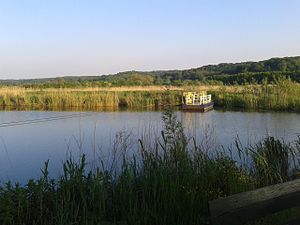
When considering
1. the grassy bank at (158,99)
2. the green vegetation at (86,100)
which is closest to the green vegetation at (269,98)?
the grassy bank at (158,99)

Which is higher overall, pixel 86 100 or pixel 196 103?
pixel 86 100

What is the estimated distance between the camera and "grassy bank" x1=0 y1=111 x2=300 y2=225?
3895 millimetres

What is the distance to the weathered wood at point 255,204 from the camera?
2227 mm

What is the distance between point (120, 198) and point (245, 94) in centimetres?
2420

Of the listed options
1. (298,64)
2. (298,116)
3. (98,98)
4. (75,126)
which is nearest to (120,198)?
(75,126)

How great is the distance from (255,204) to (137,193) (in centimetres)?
219

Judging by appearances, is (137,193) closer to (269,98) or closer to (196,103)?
(269,98)

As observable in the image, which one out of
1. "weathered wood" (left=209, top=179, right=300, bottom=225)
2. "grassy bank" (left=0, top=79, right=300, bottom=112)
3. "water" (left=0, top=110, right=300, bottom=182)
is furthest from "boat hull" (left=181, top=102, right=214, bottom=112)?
"weathered wood" (left=209, top=179, right=300, bottom=225)

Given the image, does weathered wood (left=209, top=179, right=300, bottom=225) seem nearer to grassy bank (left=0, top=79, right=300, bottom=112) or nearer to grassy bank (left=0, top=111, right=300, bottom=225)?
grassy bank (left=0, top=111, right=300, bottom=225)

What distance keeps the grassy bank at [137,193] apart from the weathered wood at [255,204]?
116 centimetres

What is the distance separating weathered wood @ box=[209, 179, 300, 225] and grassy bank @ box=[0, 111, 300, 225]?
45.7 inches

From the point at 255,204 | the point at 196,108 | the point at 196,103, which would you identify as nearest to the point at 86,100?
the point at 196,103

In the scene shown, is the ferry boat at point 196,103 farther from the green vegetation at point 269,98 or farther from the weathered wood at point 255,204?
the weathered wood at point 255,204

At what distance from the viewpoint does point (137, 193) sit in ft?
14.0
